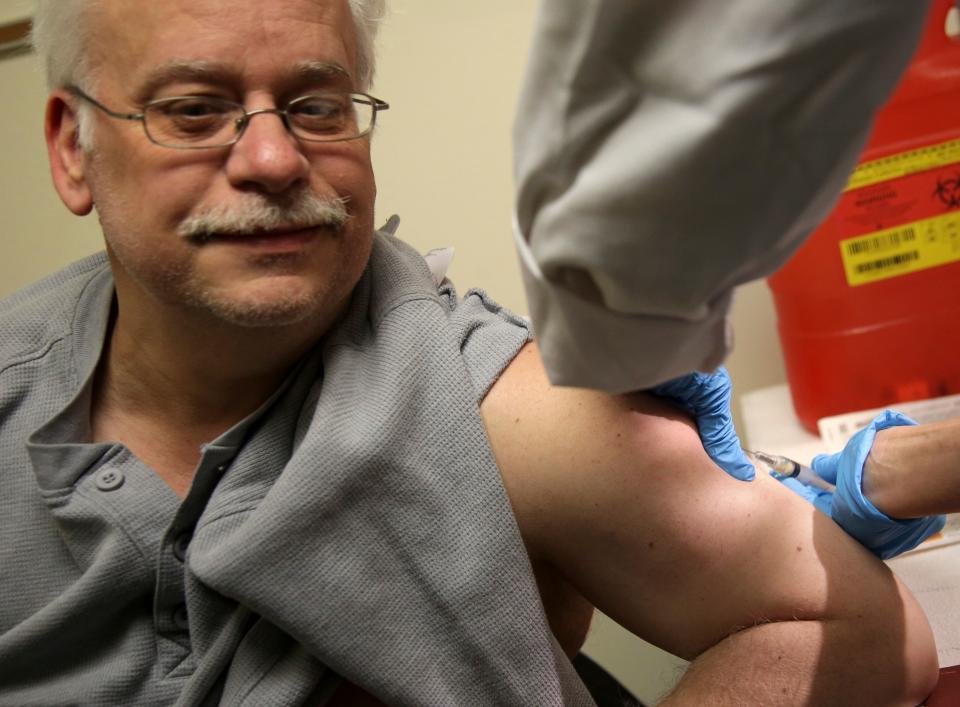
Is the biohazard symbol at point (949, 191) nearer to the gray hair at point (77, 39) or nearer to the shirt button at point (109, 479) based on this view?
the gray hair at point (77, 39)

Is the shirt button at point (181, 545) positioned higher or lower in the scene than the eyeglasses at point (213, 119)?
lower

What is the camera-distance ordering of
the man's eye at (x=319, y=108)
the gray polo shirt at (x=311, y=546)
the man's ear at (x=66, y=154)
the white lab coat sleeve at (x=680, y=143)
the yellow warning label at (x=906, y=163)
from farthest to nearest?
1. the yellow warning label at (x=906, y=163)
2. the man's ear at (x=66, y=154)
3. the man's eye at (x=319, y=108)
4. the gray polo shirt at (x=311, y=546)
5. the white lab coat sleeve at (x=680, y=143)

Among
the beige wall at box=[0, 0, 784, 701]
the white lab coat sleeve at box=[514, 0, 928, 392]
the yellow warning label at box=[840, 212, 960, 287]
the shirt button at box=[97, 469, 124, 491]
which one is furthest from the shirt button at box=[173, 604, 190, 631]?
the yellow warning label at box=[840, 212, 960, 287]

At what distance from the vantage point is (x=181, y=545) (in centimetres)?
97

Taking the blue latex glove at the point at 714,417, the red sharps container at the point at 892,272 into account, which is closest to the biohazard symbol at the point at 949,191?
the red sharps container at the point at 892,272

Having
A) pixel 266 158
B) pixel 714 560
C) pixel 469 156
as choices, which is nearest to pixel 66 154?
pixel 266 158

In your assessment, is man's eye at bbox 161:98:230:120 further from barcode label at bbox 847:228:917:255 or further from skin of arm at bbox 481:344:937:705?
barcode label at bbox 847:228:917:255

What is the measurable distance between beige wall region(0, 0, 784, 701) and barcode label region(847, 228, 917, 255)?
0.29 m

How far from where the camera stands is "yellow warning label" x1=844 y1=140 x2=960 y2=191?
1.32 m

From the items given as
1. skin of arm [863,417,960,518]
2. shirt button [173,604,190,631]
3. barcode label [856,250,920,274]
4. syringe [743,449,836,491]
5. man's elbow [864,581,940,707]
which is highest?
barcode label [856,250,920,274]

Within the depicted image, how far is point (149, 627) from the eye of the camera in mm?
983

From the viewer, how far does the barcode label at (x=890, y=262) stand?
4.45 feet

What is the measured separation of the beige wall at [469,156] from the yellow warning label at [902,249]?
28cm

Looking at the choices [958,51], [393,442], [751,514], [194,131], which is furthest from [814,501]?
[194,131]
